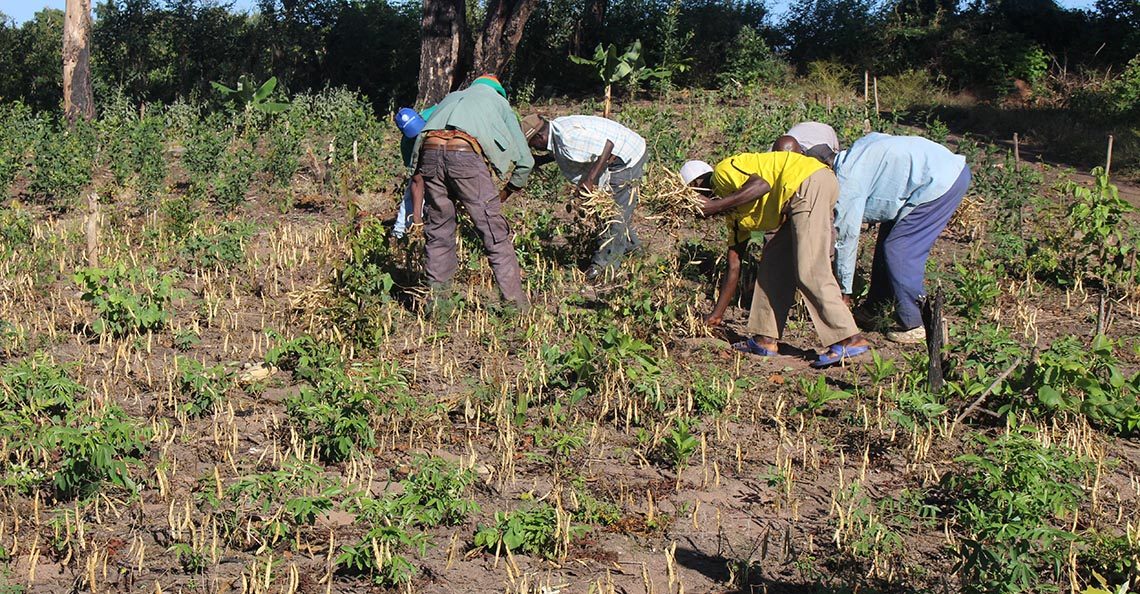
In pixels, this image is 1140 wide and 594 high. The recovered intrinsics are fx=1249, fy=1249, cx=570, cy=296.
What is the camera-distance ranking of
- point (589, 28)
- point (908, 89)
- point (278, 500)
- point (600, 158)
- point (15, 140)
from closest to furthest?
point (278, 500)
point (600, 158)
point (15, 140)
point (908, 89)
point (589, 28)

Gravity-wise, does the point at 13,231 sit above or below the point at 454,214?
below

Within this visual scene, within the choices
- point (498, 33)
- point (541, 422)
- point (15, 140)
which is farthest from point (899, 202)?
point (15, 140)

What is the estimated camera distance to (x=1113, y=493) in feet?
19.1

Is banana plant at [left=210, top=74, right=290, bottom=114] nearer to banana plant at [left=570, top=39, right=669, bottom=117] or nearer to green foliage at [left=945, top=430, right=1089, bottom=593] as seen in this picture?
banana plant at [left=570, top=39, right=669, bottom=117]

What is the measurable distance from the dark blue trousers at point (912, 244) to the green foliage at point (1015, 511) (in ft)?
7.71

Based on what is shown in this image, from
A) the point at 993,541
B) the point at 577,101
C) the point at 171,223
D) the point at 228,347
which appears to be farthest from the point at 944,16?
the point at 993,541

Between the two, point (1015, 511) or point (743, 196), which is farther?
point (743, 196)

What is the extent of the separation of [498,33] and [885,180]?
793 cm

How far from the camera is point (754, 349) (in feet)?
26.2

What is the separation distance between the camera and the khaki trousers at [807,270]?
7.42 m

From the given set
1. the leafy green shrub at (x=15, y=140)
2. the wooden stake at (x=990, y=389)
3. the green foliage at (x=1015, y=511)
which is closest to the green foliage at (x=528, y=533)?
the green foliage at (x=1015, y=511)

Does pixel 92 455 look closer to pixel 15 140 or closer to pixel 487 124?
pixel 487 124

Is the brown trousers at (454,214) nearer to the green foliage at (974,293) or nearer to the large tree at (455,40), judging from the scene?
the green foliage at (974,293)

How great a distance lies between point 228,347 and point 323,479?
2592mm
